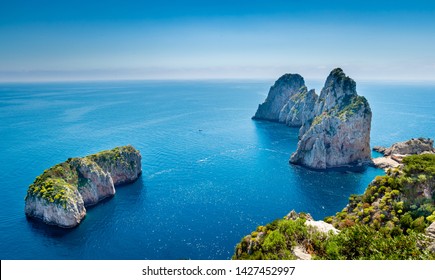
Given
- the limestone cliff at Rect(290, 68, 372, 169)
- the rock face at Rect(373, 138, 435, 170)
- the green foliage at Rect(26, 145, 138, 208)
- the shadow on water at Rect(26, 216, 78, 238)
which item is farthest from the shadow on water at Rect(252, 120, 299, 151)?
the shadow on water at Rect(26, 216, 78, 238)

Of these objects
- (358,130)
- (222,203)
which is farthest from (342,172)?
(222,203)

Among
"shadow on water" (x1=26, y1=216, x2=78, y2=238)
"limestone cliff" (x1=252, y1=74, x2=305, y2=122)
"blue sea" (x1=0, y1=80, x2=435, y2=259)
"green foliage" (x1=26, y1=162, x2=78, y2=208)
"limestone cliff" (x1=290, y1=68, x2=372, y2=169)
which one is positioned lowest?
"shadow on water" (x1=26, y1=216, x2=78, y2=238)

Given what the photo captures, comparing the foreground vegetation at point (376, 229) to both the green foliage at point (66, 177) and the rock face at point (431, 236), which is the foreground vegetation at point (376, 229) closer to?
the rock face at point (431, 236)

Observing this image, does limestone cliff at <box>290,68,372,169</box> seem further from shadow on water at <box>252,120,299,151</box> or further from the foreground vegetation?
the foreground vegetation

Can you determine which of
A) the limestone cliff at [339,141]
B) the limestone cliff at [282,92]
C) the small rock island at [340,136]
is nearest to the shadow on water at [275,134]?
the limestone cliff at [282,92]

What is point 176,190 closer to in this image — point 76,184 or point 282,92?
point 76,184
